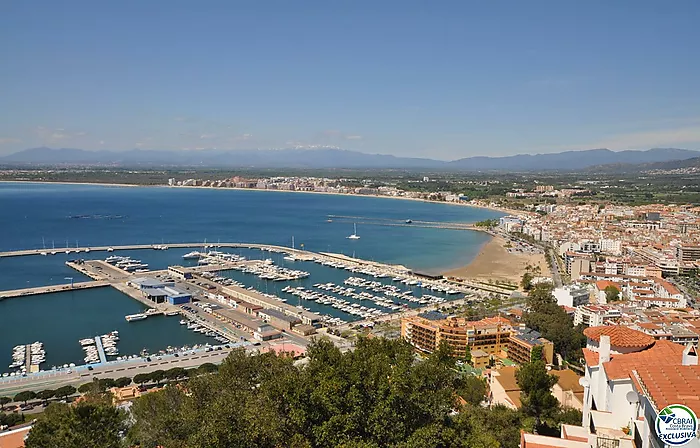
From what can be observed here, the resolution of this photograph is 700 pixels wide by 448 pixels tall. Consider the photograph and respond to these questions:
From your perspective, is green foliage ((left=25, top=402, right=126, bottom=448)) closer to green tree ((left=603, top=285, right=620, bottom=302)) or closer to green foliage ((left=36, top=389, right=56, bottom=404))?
green foliage ((left=36, top=389, right=56, bottom=404))

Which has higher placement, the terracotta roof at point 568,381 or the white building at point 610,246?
the terracotta roof at point 568,381

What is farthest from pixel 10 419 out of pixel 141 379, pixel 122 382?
pixel 141 379

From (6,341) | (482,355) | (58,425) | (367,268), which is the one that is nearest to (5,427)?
(58,425)

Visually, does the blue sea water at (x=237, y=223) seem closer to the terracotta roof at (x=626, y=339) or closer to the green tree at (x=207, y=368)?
the green tree at (x=207, y=368)

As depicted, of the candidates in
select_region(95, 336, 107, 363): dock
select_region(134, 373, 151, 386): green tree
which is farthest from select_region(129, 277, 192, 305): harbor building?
select_region(134, 373, 151, 386): green tree

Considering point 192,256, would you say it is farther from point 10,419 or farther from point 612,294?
point 612,294

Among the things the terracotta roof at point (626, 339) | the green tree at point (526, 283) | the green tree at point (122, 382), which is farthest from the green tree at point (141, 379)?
the green tree at point (526, 283)
